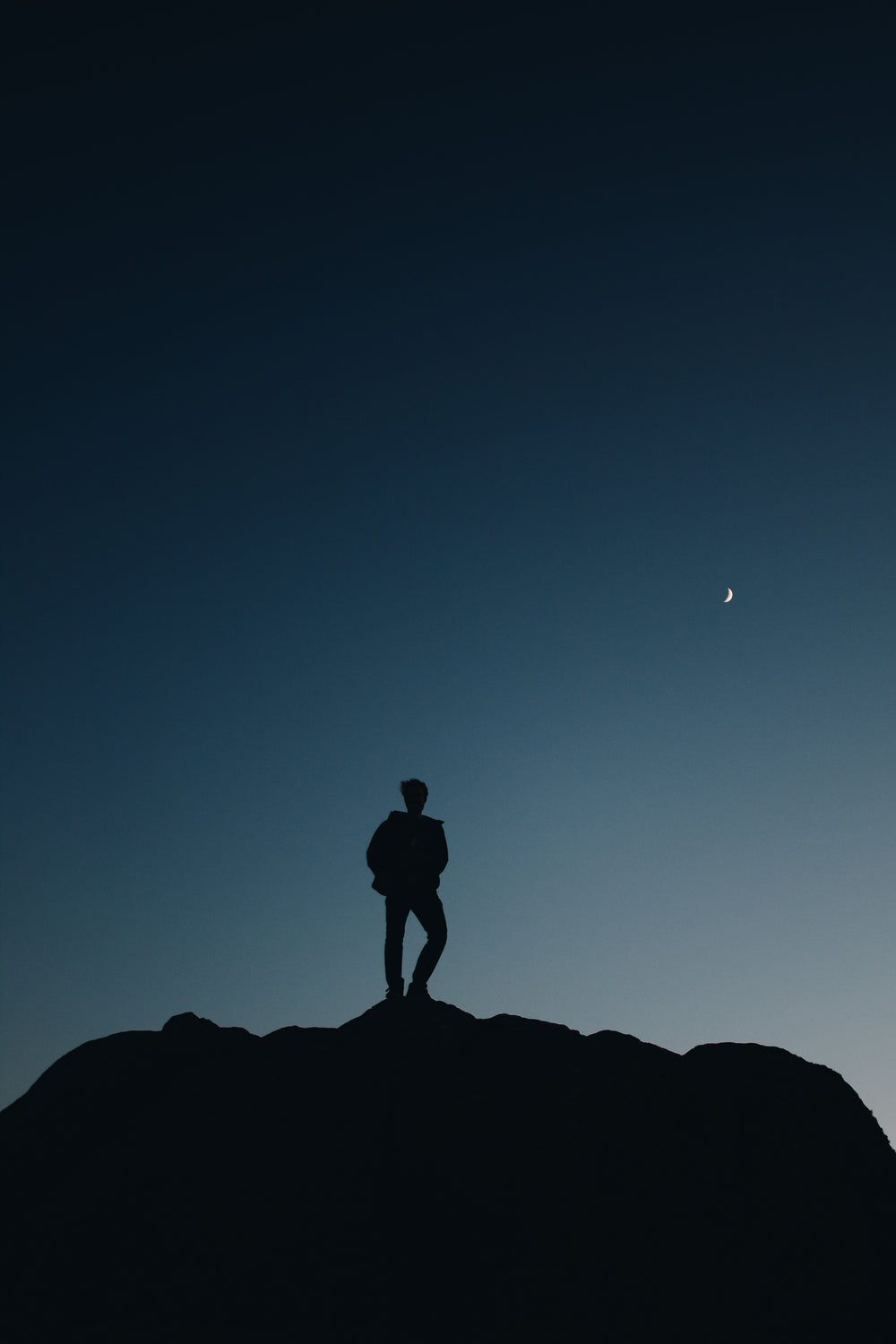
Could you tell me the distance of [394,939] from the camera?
13.5 meters

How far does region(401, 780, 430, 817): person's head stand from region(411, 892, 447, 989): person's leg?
4.02 ft

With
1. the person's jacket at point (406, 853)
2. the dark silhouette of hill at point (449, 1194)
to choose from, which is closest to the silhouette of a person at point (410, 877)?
the person's jacket at point (406, 853)

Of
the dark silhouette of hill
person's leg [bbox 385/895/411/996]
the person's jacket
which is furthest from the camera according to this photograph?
the person's jacket

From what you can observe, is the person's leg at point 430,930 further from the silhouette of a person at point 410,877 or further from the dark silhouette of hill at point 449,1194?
the dark silhouette of hill at point 449,1194

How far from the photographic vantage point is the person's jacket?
44.9 ft

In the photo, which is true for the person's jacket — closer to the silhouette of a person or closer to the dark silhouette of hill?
the silhouette of a person

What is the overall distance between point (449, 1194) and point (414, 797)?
5515 mm

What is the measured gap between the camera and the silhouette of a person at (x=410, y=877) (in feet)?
44.3

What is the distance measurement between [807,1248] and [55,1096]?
28.6 ft

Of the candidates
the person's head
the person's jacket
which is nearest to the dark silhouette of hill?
the person's jacket

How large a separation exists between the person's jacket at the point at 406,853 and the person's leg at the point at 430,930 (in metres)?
0.22

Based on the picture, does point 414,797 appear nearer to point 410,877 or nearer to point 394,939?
point 410,877

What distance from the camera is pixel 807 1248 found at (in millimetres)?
9594

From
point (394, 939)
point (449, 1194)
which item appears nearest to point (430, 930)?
point (394, 939)
